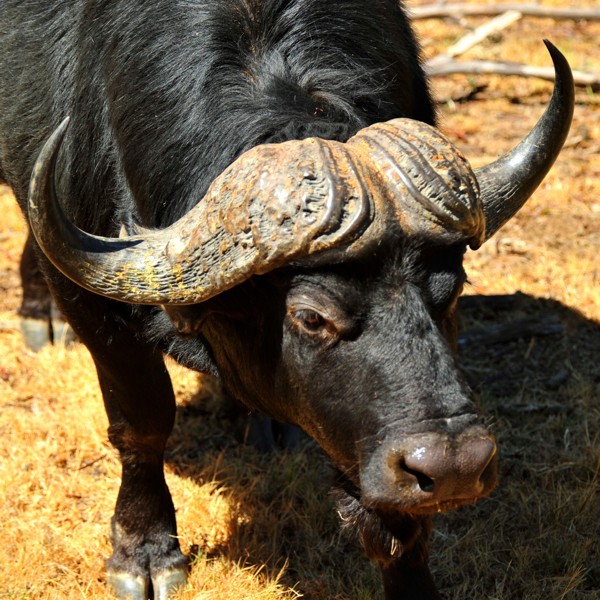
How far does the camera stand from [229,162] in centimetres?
323

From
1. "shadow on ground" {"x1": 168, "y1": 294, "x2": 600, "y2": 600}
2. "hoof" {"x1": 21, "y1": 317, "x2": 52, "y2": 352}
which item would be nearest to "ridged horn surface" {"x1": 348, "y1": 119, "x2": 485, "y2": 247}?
"shadow on ground" {"x1": 168, "y1": 294, "x2": 600, "y2": 600}

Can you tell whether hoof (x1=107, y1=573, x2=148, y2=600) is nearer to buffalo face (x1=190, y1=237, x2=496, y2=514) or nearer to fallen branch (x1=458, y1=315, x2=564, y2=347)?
buffalo face (x1=190, y1=237, x2=496, y2=514)

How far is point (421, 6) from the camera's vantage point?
35.5 feet

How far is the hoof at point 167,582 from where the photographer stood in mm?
4328

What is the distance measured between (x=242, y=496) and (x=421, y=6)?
7477 mm

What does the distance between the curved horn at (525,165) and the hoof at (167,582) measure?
207cm

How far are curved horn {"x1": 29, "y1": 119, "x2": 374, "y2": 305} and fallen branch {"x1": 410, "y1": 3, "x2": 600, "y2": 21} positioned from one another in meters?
7.53

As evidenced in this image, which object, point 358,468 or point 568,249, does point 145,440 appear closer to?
point 358,468

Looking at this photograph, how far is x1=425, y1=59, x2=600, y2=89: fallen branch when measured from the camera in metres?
9.21

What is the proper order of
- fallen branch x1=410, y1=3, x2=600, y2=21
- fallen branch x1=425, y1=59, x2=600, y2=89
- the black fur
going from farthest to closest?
fallen branch x1=410, y1=3, x2=600, y2=21 < fallen branch x1=425, y1=59, x2=600, y2=89 < the black fur

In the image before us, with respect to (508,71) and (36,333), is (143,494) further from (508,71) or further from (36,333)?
(508,71)

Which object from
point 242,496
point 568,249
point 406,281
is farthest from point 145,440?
point 568,249

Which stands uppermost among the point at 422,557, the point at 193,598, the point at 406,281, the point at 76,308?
the point at 406,281

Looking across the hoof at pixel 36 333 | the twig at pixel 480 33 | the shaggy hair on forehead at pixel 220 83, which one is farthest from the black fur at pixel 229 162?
the twig at pixel 480 33
